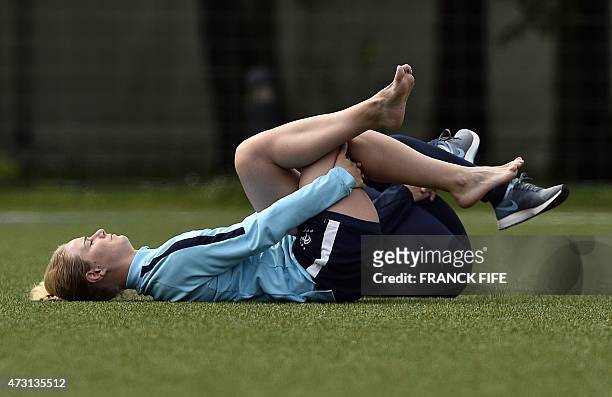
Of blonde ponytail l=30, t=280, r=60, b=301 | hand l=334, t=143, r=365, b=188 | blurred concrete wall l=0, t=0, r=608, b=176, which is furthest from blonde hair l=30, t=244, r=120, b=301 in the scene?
blurred concrete wall l=0, t=0, r=608, b=176

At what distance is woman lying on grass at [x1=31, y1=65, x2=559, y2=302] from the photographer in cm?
415

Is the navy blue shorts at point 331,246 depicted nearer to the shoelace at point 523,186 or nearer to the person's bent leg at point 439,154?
the person's bent leg at point 439,154

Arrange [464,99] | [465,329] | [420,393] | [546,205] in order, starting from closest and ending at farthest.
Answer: [420,393], [465,329], [546,205], [464,99]

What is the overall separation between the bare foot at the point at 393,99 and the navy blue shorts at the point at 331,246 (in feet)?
1.09

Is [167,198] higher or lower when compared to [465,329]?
lower

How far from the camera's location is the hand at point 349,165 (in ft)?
13.8

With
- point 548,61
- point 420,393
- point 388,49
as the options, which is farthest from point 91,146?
point 420,393

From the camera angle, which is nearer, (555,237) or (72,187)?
(555,237)

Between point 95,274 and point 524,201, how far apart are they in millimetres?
1408

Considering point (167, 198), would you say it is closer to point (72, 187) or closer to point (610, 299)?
point (72, 187)

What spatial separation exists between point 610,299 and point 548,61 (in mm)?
9857

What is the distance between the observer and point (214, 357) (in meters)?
3.20

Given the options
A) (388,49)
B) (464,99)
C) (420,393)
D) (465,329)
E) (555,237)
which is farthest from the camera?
(388,49)

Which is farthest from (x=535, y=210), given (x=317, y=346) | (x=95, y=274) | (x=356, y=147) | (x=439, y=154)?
(x=95, y=274)
